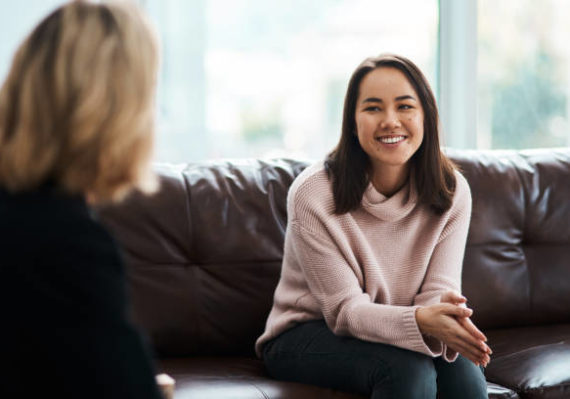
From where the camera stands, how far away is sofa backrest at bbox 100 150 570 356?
2.23 meters

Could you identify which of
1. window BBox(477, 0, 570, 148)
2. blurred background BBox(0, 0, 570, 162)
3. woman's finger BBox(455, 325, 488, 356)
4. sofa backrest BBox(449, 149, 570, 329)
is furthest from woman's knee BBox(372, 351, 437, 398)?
window BBox(477, 0, 570, 148)

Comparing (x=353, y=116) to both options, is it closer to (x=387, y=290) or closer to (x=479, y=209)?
(x=387, y=290)

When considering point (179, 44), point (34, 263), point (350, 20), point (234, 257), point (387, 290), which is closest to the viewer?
point (34, 263)

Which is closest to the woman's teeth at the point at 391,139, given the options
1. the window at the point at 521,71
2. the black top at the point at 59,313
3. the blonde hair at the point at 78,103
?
the blonde hair at the point at 78,103

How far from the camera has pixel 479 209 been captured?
99.9 inches

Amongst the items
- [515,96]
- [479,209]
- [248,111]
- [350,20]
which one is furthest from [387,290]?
[515,96]

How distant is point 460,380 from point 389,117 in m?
0.68

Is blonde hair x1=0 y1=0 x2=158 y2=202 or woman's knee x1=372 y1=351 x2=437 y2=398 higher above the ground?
blonde hair x1=0 y1=0 x2=158 y2=202

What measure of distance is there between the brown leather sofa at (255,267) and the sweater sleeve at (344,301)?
20 centimetres

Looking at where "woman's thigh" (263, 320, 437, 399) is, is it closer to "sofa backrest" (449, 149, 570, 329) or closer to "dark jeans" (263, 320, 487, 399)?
"dark jeans" (263, 320, 487, 399)

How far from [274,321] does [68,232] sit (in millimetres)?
1219

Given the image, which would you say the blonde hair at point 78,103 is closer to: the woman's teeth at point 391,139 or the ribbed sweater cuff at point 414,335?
the ribbed sweater cuff at point 414,335

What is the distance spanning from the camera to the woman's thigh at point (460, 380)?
1.85m

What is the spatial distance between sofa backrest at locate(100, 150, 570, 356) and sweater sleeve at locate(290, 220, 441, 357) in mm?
284
